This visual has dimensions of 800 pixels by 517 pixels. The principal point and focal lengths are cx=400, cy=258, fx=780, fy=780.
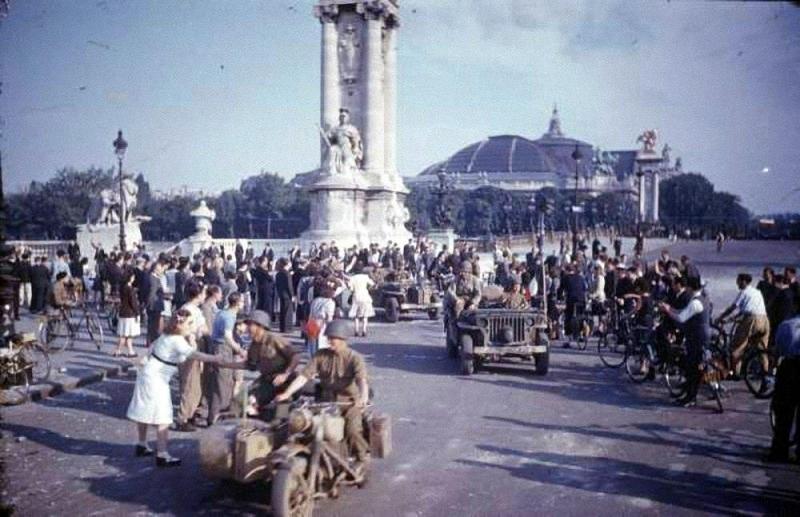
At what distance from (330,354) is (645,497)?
366 cm

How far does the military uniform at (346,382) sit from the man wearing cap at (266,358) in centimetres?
Answer: 49

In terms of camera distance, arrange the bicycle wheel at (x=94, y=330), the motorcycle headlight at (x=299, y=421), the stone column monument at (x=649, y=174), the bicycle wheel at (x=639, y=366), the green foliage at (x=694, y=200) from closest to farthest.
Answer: the motorcycle headlight at (x=299, y=421)
the bicycle wheel at (x=639, y=366)
the bicycle wheel at (x=94, y=330)
the stone column monument at (x=649, y=174)
the green foliage at (x=694, y=200)

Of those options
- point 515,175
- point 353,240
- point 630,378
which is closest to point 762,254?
point 353,240

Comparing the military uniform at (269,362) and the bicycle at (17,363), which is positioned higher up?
the military uniform at (269,362)

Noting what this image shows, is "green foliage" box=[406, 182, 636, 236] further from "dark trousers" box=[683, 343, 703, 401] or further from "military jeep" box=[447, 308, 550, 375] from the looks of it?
"dark trousers" box=[683, 343, 703, 401]

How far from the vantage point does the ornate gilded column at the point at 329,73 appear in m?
42.4

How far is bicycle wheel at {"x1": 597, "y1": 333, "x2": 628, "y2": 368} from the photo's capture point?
16.6 m

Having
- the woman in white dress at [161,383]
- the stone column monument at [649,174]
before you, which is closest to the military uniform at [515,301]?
the woman in white dress at [161,383]

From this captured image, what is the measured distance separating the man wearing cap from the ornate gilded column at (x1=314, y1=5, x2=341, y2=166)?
34287 millimetres

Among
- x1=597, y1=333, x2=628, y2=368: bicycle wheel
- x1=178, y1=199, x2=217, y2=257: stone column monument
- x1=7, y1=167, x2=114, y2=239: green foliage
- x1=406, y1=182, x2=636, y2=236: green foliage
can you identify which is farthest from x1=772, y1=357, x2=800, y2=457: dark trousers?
x1=406, y1=182, x2=636, y2=236: green foliage

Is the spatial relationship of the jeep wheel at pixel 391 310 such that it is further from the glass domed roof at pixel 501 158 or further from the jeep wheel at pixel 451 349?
the glass domed roof at pixel 501 158

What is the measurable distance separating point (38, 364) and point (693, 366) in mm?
11328

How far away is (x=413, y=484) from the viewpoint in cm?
857

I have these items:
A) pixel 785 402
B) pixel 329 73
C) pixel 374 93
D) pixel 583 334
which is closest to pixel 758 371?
pixel 785 402
